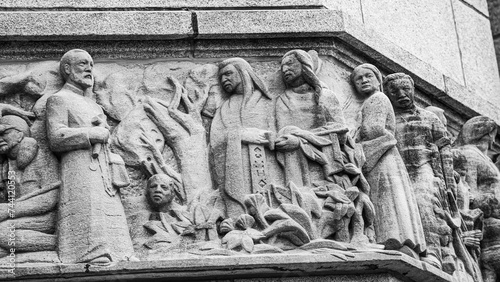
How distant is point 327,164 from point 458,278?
152cm

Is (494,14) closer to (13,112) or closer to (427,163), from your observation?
(427,163)

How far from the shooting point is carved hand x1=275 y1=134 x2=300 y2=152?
9.16 metres

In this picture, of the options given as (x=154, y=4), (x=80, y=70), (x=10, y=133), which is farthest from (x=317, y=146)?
(x=10, y=133)

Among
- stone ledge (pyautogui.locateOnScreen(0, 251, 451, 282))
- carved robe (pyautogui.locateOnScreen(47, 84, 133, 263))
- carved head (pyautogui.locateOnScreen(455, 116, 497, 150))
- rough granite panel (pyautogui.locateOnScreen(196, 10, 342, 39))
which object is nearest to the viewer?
stone ledge (pyautogui.locateOnScreen(0, 251, 451, 282))

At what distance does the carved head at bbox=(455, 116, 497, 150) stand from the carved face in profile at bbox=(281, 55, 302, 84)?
82.0 inches

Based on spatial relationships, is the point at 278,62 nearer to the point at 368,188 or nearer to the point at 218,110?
the point at 218,110

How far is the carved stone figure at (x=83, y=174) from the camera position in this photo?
28.0ft

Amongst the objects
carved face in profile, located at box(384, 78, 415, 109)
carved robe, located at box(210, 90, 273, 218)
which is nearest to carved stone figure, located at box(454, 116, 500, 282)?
carved face in profile, located at box(384, 78, 415, 109)

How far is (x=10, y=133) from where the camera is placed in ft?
29.5

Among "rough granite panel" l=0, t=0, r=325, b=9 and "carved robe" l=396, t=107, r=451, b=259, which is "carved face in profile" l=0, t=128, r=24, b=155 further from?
"carved robe" l=396, t=107, r=451, b=259

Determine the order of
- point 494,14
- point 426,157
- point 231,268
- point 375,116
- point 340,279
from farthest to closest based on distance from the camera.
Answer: point 494,14, point 426,157, point 375,116, point 340,279, point 231,268

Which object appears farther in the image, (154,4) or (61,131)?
(154,4)

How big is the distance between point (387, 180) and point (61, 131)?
252 cm

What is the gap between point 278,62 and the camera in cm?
969
